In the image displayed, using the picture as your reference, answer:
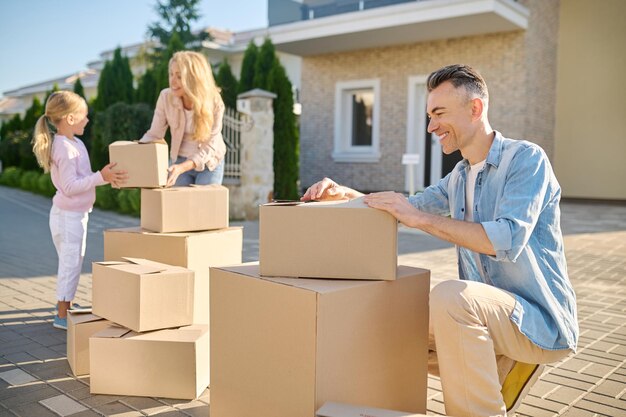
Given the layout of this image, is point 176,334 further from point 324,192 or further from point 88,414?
point 324,192

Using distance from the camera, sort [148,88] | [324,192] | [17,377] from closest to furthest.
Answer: [324,192] → [17,377] → [148,88]

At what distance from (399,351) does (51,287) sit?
12.1 feet

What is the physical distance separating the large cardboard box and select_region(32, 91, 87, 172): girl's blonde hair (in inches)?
26.2

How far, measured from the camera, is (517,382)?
7.11 ft

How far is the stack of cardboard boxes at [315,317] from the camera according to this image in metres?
1.84

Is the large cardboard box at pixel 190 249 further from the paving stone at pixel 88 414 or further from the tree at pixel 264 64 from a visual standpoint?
the tree at pixel 264 64

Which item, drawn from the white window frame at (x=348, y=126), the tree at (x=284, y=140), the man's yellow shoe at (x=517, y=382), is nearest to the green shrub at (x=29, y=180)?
the tree at (x=284, y=140)

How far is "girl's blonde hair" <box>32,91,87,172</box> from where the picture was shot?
3404mm

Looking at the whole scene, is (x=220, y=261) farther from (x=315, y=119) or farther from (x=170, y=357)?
(x=315, y=119)

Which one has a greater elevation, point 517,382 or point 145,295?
point 145,295

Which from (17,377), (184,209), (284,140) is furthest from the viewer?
(284,140)

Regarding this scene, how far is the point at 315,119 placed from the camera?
47.8 ft

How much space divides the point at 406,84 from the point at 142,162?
10557 millimetres

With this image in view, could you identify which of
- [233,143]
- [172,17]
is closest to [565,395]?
[233,143]
